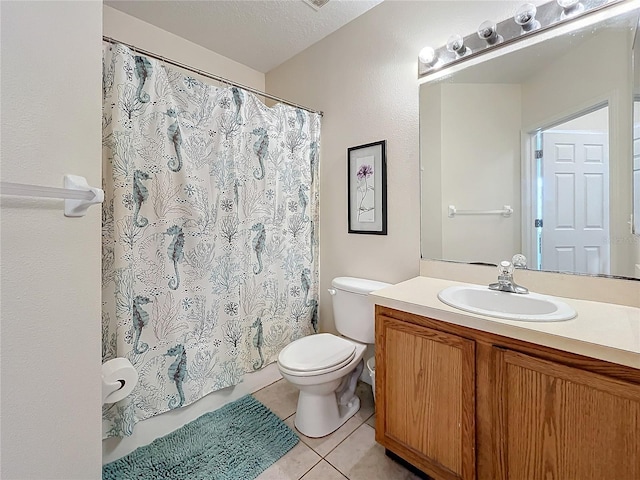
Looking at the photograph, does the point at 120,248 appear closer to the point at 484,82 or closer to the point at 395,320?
the point at 395,320

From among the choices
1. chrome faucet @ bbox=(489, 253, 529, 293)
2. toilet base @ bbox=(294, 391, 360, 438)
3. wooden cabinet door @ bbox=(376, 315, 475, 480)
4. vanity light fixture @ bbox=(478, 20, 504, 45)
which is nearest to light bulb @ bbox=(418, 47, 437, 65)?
vanity light fixture @ bbox=(478, 20, 504, 45)

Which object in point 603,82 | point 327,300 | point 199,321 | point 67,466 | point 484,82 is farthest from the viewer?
point 327,300

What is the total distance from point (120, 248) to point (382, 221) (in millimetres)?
1422

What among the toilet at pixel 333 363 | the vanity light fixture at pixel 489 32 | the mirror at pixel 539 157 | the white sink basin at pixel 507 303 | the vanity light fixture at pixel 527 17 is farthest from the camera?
the toilet at pixel 333 363

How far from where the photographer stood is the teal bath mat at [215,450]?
52.3 inches

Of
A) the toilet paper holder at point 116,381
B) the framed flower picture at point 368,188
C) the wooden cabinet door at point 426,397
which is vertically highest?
the framed flower picture at point 368,188

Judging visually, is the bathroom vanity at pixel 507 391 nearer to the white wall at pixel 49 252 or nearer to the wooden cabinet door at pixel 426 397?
the wooden cabinet door at pixel 426 397

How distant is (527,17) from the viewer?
4.29 feet

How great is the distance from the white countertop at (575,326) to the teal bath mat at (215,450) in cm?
96

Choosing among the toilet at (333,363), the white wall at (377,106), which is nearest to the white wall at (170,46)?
the white wall at (377,106)

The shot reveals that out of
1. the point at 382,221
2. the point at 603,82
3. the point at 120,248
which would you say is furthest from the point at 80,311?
the point at 603,82

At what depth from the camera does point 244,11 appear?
1878 millimetres

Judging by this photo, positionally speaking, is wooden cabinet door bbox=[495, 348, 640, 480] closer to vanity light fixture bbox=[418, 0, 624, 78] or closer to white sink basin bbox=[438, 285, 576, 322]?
white sink basin bbox=[438, 285, 576, 322]

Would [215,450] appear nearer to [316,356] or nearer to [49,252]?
[316,356]
